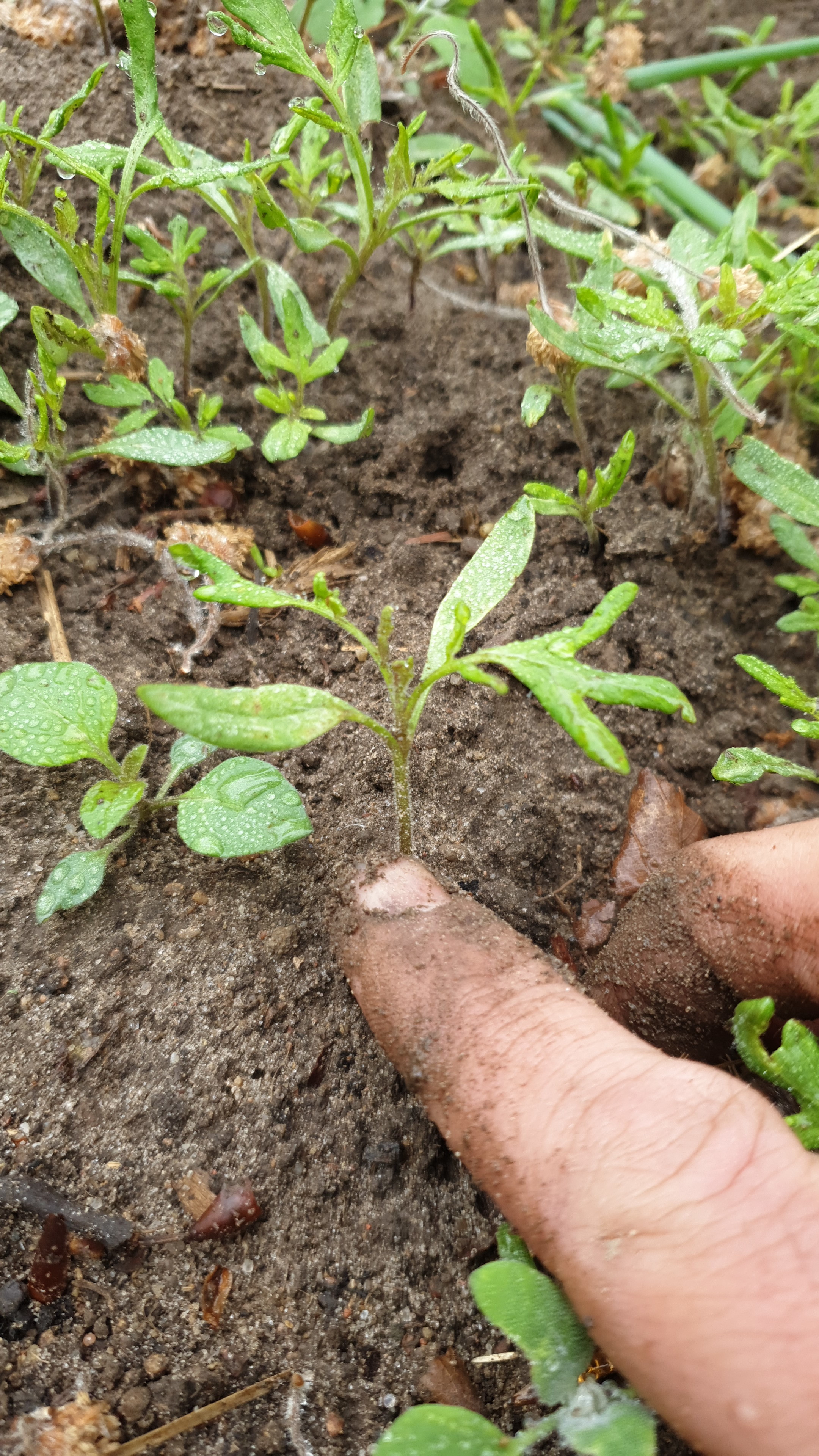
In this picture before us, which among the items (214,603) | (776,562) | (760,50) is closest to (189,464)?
(214,603)

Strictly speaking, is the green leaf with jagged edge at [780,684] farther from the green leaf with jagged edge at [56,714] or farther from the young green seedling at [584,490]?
the green leaf with jagged edge at [56,714]

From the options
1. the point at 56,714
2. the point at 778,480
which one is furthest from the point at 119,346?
the point at 778,480

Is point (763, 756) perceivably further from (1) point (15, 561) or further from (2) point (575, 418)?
(1) point (15, 561)

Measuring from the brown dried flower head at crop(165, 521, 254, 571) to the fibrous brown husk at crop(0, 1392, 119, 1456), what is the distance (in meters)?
1.41

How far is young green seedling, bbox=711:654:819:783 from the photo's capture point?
1.47m

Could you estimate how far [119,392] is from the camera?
1760mm

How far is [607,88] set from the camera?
2.66 metres

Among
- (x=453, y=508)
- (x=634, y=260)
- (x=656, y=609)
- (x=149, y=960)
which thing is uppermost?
(x=634, y=260)

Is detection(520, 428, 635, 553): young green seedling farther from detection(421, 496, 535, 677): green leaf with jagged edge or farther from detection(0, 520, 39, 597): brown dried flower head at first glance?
detection(0, 520, 39, 597): brown dried flower head

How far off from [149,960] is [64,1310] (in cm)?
48

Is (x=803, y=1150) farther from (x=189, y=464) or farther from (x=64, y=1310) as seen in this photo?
(x=189, y=464)

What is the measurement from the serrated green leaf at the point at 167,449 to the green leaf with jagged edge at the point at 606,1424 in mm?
1620

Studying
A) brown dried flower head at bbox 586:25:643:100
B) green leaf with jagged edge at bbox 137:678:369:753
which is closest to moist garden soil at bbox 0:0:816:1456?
green leaf with jagged edge at bbox 137:678:369:753

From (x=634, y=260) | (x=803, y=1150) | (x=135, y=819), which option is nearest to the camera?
(x=803, y=1150)
